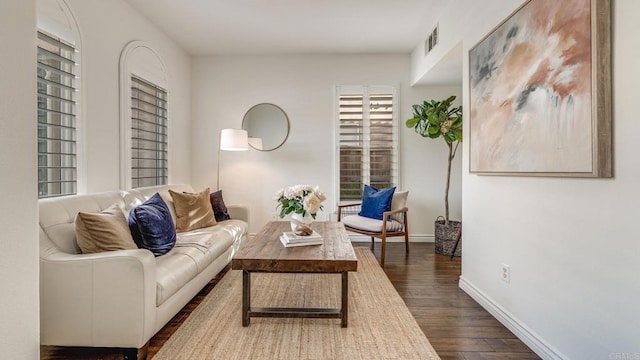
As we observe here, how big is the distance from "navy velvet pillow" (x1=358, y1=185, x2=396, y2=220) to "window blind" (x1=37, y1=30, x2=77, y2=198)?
3.05 meters

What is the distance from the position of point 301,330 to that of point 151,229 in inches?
51.4

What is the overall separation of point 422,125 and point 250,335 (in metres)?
3.46

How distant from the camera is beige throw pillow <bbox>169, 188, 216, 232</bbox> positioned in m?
3.33

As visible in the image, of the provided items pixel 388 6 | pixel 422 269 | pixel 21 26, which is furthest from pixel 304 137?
pixel 21 26

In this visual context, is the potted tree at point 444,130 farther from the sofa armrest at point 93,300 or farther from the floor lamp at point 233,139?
the sofa armrest at point 93,300

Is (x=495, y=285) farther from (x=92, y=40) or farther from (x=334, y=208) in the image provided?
(x=92, y=40)

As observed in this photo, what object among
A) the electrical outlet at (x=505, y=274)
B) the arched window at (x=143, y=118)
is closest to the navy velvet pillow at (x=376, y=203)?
→ the electrical outlet at (x=505, y=274)

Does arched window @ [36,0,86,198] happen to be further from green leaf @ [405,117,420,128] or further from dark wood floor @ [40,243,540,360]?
green leaf @ [405,117,420,128]

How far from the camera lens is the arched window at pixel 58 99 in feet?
7.67

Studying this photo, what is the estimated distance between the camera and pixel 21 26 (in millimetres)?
1383

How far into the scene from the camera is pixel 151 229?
7.85 ft

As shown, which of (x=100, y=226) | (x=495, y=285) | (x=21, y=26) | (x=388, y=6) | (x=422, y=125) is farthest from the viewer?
(x=422, y=125)

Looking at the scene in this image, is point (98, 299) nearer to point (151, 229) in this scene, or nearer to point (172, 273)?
point (172, 273)

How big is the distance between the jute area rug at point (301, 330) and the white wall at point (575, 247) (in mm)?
668
